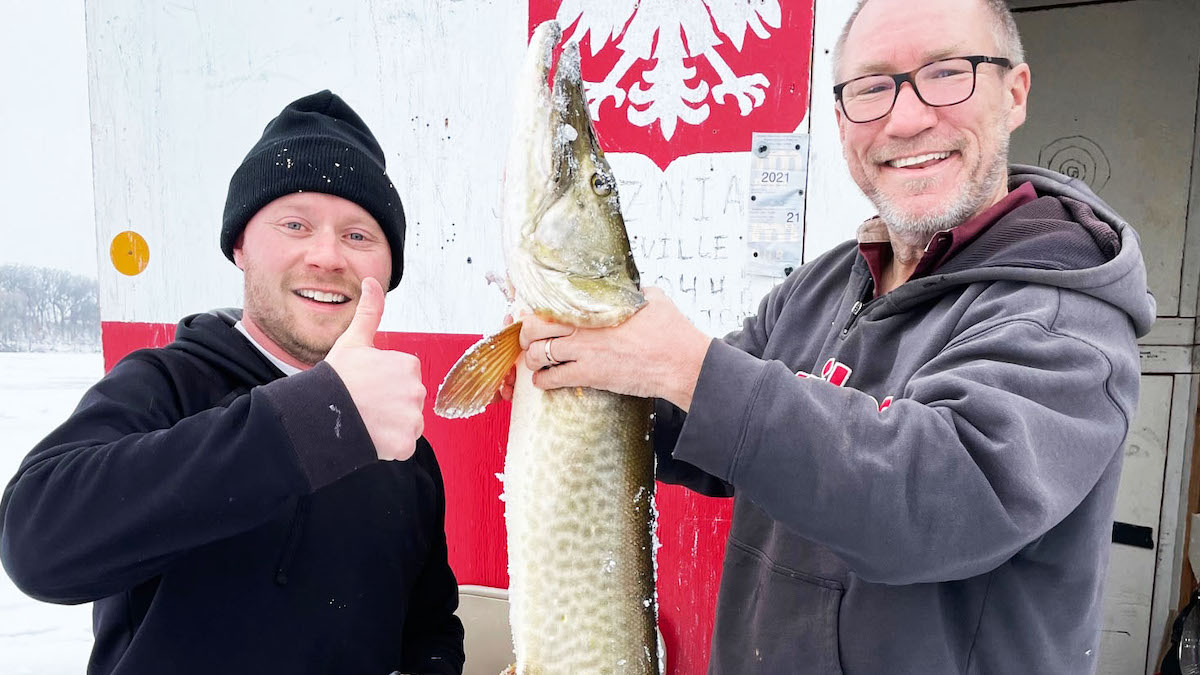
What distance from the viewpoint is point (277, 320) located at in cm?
163

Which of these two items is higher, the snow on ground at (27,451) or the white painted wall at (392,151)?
the white painted wall at (392,151)

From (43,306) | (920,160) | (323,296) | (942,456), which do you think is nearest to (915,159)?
(920,160)

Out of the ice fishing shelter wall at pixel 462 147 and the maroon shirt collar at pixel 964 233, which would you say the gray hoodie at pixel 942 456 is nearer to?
the maroon shirt collar at pixel 964 233

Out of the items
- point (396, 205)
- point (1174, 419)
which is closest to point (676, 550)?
point (396, 205)

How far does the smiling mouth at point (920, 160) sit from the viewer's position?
157 centimetres

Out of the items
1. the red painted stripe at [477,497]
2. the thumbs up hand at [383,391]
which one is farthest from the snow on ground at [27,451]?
the thumbs up hand at [383,391]

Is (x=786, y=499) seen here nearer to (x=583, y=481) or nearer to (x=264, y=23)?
(x=583, y=481)

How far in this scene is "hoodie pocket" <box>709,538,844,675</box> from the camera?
1376 mm

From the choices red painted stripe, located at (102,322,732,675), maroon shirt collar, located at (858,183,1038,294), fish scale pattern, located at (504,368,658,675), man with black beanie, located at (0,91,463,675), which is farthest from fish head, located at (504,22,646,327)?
red painted stripe, located at (102,322,732,675)

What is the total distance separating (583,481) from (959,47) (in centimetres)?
124

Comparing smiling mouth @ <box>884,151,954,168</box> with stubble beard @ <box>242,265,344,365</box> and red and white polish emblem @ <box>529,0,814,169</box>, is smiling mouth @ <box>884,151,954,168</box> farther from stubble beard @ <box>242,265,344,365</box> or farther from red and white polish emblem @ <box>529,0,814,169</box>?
stubble beard @ <box>242,265,344,365</box>

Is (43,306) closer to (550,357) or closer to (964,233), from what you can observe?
(550,357)

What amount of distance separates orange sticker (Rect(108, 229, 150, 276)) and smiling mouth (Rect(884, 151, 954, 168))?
2880 millimetres

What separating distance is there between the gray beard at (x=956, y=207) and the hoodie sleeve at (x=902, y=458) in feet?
1.80
